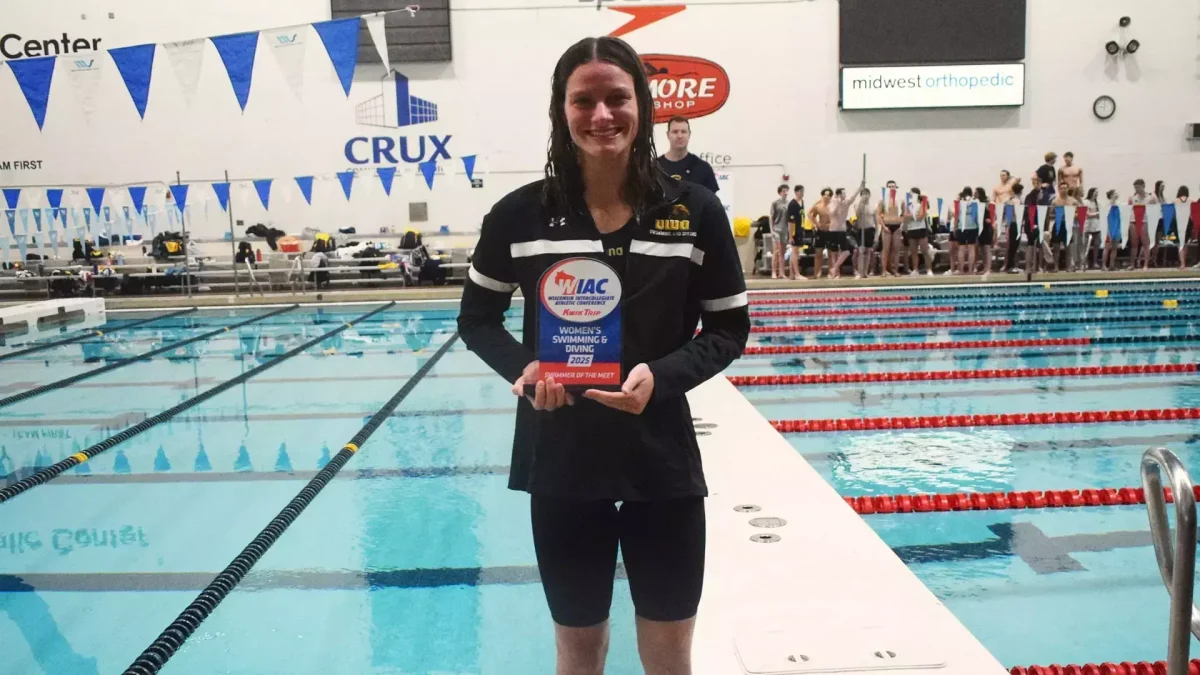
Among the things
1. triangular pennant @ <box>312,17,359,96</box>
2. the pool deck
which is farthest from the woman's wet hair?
the pool deck

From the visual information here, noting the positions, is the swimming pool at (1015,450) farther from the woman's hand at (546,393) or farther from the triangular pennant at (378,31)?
the triangular pennant at (378,31)

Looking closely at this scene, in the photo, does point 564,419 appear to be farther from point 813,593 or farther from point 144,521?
point 144,521

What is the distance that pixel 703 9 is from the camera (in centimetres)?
1448

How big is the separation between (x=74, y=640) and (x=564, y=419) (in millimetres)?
1934

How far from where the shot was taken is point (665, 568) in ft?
4.50

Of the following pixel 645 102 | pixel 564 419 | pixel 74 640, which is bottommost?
pixel 74 640

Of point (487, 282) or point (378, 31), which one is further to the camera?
point (378, 31)

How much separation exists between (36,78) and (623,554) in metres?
9.41

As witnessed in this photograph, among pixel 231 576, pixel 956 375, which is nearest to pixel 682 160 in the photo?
pixel 956 375

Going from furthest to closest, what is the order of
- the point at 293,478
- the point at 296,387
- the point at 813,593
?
1. the point at 296,387
2. the point at 293,478
3. the point at 813,593

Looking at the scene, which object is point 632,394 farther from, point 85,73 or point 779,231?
point 779,231

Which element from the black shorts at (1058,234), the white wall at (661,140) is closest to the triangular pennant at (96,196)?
the white wall at (661,140)

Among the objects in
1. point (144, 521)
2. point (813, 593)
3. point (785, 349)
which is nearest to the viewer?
point (813, 593)

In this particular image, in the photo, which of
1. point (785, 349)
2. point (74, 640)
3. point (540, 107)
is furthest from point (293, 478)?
point (540, 107)
